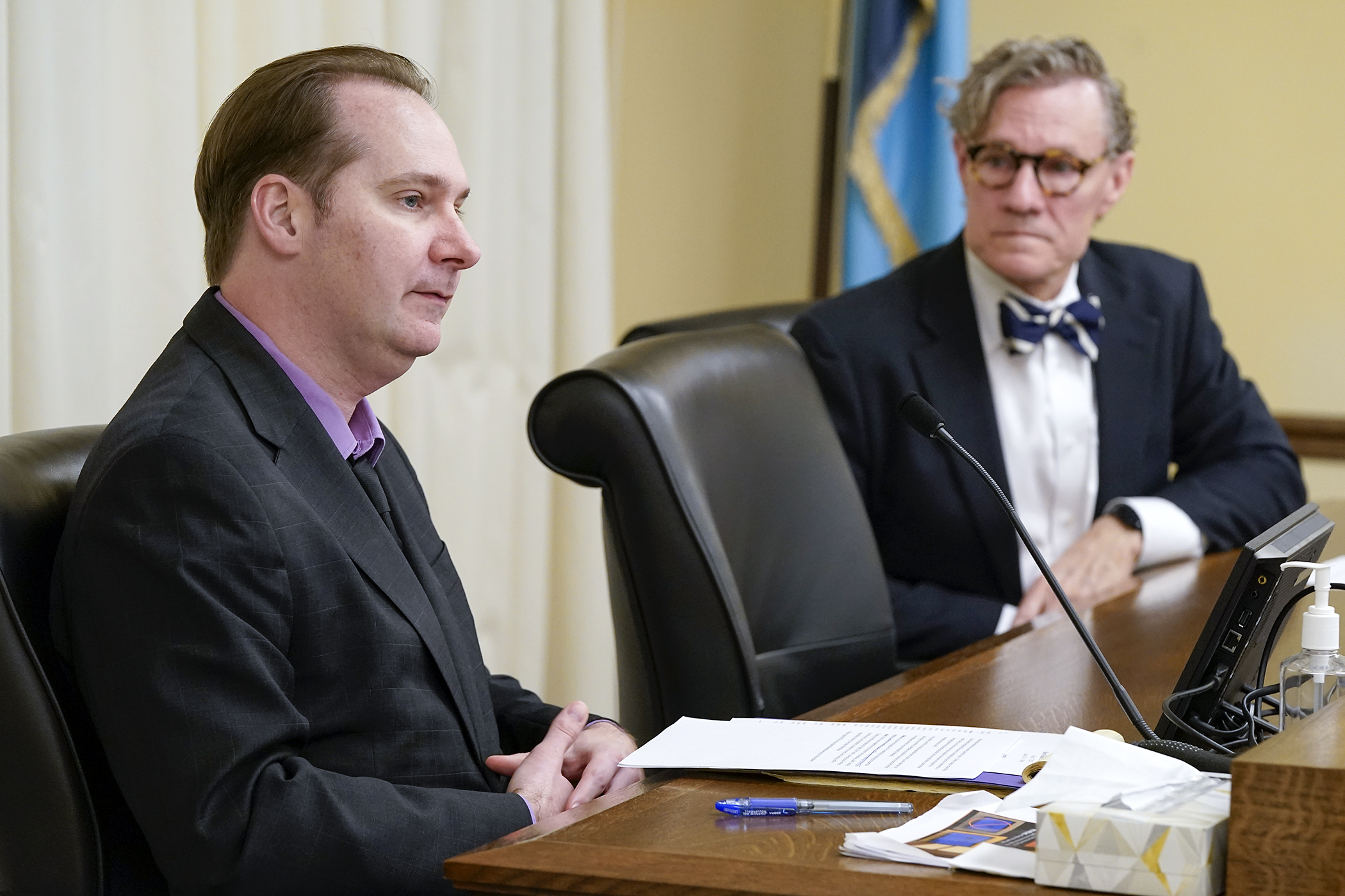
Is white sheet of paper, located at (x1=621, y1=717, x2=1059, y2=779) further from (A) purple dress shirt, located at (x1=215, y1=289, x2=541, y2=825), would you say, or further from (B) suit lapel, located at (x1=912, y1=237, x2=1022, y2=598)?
(B) suit lapel, located at (x1=912, y1=237, x2=1022, y2=598)

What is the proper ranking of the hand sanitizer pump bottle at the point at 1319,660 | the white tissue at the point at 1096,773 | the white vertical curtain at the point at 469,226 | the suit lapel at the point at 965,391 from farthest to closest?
1. the suit lapel at the point at 965,391
2. the white vertical curtain at the point at 469,226
3. the hand sanitizer pump bottle at the point at 1319,660
4. the white tissue at the point at 1096,773

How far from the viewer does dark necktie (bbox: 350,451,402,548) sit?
135 cm

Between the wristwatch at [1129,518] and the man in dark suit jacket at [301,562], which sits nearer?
the man in dark suit jacket at [301,562]

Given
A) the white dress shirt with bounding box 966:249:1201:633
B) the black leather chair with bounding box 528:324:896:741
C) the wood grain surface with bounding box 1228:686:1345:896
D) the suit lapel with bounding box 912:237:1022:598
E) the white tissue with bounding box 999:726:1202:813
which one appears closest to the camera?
the wood grain surface with bounding box 1228:686:1345:896

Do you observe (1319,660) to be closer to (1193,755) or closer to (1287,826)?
(1193,755)

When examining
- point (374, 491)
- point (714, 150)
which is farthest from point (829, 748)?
point (714, 150)

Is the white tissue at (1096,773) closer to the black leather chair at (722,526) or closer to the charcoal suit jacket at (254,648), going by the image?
the charcoal suit jacket at (254,648)

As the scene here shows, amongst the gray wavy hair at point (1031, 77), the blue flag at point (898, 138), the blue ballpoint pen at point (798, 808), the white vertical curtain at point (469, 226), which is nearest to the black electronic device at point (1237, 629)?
the blue ballpoint pen at point (798, 808)

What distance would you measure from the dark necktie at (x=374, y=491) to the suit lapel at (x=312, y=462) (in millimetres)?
66

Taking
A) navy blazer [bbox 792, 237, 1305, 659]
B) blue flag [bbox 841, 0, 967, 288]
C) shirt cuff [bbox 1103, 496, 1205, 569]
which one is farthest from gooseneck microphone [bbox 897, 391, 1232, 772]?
blue flag [bbox 841, 0, 967, 288]

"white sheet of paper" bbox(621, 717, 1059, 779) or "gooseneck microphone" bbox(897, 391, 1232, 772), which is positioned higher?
"gooseneck microphone" bbox(897, 391, 1232, 772)

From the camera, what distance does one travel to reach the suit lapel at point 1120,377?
2359mm

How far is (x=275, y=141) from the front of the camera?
1299mm

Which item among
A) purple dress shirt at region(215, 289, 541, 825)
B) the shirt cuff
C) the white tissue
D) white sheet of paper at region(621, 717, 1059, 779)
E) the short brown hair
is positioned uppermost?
the short brown hair
